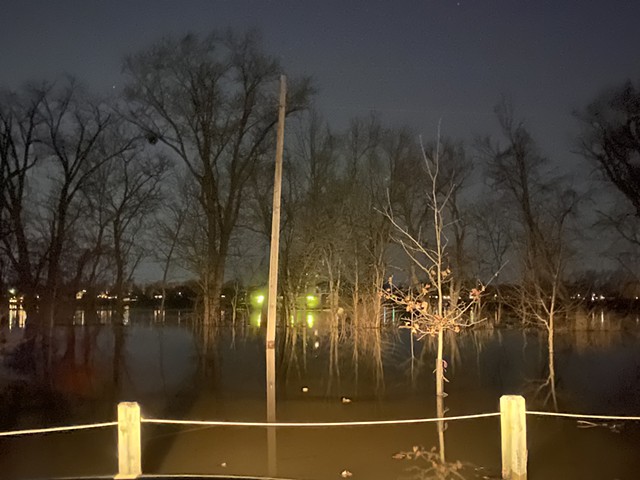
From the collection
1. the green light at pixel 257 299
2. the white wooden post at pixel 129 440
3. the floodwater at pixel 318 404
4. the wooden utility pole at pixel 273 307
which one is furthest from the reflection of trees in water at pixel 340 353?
the green light at pixel 257 299

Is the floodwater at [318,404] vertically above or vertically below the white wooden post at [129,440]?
below

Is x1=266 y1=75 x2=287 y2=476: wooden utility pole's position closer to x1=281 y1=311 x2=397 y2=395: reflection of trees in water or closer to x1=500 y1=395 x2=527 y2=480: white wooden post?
x1=281 y1=311 x2=397 y2=395: reflection of trees in water

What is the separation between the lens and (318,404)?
1449 centimetres

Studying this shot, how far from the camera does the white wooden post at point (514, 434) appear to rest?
759 cm

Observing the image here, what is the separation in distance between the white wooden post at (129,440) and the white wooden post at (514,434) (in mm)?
3963

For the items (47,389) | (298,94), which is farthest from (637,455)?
(298,94)

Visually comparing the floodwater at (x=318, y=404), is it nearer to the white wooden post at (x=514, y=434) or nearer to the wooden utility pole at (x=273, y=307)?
the wooden utility pole at (x=273, y=307)

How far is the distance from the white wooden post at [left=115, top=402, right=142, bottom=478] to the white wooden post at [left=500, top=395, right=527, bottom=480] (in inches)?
156

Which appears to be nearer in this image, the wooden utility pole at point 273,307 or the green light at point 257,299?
the wooden utility pole at point 273,307

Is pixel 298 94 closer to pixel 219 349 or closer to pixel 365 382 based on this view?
pixel 219 349

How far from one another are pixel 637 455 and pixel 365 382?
8821 mm

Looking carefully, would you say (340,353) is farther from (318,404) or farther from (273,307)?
(273,307)

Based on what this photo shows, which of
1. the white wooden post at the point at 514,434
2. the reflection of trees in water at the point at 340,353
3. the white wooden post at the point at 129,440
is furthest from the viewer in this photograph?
the reflection of trees in water at the point at 340,353

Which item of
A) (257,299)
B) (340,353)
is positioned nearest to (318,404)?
(340,353)
